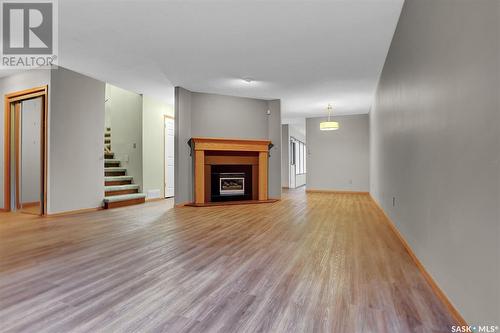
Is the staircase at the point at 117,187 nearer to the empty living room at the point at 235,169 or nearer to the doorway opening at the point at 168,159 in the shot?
the empty living room at the point at 235,169

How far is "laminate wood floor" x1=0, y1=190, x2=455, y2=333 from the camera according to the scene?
1.46 meters

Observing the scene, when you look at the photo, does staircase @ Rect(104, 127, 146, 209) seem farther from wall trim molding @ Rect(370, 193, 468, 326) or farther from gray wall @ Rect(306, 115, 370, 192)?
gray wall @ Rect(306, 115, 370, 192)

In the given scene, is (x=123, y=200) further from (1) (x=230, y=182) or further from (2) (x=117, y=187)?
(1) (x=230, y=182)

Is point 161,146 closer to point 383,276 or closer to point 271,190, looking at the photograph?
point 271,190

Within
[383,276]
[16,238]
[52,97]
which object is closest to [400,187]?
[383,276]

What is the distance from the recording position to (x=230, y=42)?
372 centimetres

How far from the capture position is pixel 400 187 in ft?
10.2

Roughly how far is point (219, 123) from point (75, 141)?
9.85 feet

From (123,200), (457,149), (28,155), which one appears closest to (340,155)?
(123,200)

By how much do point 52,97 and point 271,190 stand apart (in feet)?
16.1

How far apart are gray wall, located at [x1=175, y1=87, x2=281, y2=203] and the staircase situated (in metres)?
1.11

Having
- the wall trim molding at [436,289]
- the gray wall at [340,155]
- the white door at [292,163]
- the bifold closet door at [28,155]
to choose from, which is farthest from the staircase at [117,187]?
the white door at [292,163]

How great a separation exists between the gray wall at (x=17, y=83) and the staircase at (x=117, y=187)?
1.85m

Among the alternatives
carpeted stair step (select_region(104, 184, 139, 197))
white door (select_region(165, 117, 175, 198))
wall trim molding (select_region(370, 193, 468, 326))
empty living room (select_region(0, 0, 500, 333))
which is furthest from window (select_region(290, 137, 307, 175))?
wall trim molding (select_region(370, 193, 468, 326))
